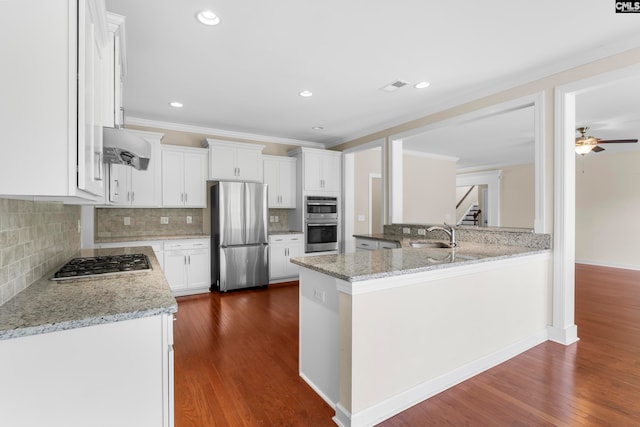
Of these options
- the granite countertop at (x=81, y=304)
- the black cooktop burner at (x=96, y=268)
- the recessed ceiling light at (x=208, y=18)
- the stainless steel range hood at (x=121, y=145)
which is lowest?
the granite countertop at (x=81, y=304)

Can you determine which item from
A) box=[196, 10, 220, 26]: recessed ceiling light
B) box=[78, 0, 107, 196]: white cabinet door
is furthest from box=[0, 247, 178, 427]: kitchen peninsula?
box=[196, 10, 220, 26]: recessed ceiling light

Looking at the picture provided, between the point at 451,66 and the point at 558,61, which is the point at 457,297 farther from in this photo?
the point at 558,61

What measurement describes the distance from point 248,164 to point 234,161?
0.23m

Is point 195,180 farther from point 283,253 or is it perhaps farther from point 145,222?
point 283,253

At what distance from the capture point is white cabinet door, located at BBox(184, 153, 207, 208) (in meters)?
4.73

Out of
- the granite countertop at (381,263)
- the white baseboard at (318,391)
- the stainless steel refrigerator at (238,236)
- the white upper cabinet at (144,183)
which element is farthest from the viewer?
the stainless steel refrigerator at (238,236)

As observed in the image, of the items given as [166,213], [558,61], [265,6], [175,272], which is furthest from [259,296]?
[558,61]

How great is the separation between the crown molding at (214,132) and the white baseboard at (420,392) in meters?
4.57

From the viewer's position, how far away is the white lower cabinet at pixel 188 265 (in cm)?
438

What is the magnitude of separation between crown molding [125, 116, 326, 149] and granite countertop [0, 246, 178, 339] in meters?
3.48

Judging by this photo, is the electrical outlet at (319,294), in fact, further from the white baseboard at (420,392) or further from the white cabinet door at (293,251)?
the white cabinet door at (293,251)

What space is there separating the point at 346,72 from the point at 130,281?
8.51 ft

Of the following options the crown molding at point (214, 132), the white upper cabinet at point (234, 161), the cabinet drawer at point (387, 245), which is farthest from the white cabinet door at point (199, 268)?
the cabinet drawer at point (387, 245)

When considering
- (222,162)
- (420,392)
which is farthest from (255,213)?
(420,392)
